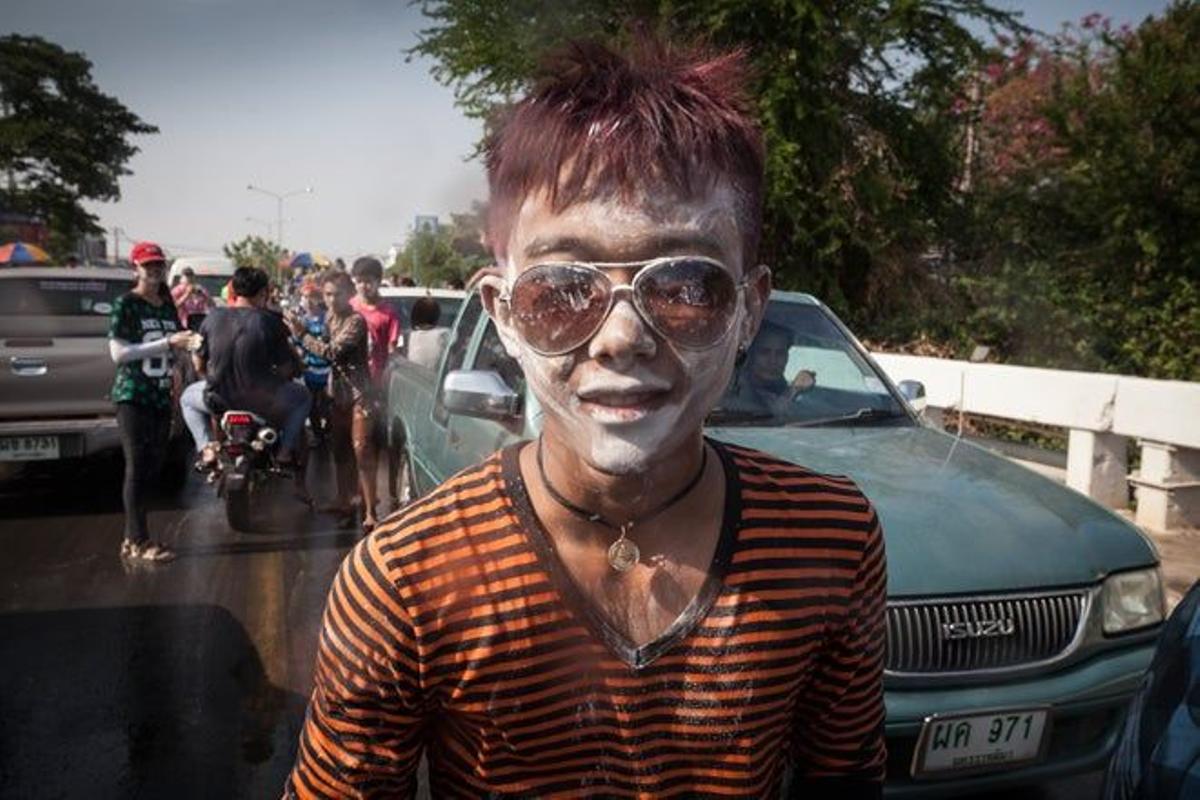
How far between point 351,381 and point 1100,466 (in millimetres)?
5633

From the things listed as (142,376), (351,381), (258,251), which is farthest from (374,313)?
(258,251)

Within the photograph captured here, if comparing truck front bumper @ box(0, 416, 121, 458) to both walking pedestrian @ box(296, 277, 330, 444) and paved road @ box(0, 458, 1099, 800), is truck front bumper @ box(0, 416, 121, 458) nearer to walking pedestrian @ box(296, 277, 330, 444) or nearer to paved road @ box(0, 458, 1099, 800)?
paved road @ box(0, 458, 1099, 800)

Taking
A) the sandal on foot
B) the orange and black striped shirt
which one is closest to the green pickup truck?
the orange and black striped shirt

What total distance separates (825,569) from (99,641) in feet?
14.5

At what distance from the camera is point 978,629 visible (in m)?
2.95

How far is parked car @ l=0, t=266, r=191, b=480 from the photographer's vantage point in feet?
23.3

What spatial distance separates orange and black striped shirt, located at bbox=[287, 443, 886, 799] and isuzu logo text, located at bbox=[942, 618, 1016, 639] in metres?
1.65

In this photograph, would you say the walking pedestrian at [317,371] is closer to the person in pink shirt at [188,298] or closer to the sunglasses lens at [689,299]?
the person in pink shirt at [188,298]

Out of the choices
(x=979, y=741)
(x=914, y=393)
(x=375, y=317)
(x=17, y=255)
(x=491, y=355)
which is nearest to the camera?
(x=979, y=741)

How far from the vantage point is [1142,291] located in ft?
35.3

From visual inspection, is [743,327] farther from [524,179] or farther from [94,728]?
[94,728]

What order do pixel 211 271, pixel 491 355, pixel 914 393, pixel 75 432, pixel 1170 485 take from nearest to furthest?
pixel 914 393
pixel 491 355
pixel 1170 485
pixel 75 432
pixel 211 271

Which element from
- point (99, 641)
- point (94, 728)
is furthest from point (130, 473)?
point (94, 728)

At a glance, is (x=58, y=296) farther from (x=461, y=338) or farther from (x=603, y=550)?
(x=603, y=550)
